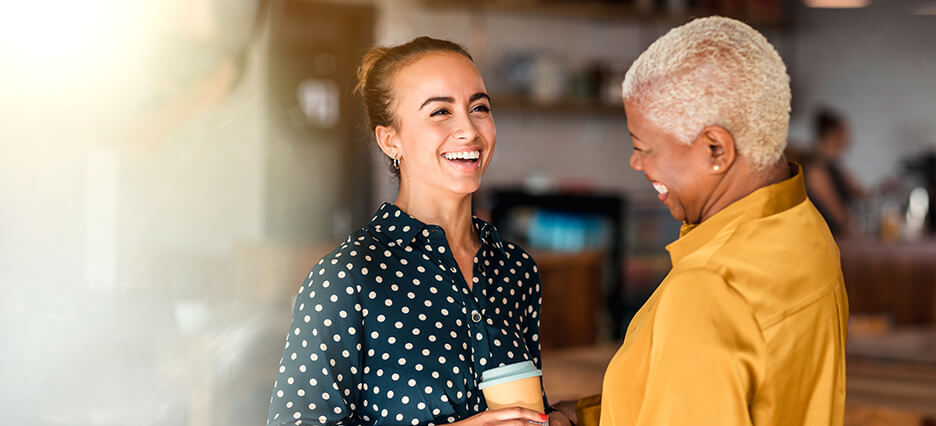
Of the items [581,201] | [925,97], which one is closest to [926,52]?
[925,97]

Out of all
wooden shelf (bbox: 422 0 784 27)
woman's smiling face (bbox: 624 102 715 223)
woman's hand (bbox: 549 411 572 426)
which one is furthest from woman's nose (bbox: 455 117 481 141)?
wooden shelf (bbox: 422 0 784 27)

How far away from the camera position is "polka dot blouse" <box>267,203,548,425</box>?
105 cm

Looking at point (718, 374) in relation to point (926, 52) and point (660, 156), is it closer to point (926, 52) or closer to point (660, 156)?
point (660, 156)

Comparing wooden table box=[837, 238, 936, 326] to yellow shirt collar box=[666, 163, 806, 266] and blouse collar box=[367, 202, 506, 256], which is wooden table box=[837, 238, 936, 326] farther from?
blouse collar box=[367, 202, 506, 256]

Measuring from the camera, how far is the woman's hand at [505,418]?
1086 mm

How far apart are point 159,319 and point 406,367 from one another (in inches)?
31.3

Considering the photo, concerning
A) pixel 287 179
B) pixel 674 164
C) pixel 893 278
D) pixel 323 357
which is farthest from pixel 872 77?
pixel 323 357

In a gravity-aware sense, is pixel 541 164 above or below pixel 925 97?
below

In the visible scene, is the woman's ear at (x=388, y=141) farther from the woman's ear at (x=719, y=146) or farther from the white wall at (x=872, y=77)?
the white wall at (x=872, y=77)

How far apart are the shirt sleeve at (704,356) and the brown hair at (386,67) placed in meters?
0.46

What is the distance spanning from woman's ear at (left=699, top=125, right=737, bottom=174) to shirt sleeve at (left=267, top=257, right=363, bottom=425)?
1.53 feet

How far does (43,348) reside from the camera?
1.39 metres

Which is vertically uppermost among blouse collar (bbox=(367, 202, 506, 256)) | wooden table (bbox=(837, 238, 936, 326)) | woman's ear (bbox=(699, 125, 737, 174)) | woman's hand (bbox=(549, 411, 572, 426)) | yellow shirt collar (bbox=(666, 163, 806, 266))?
woman's ear (bbox=(699, 125, 737, 174))

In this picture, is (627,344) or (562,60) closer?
(627,344)
